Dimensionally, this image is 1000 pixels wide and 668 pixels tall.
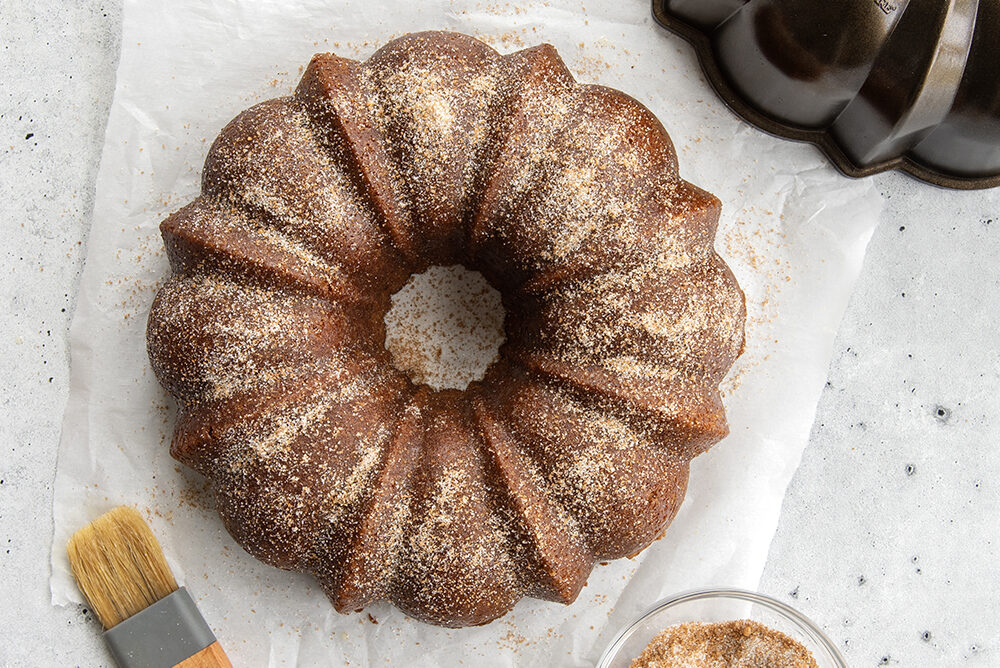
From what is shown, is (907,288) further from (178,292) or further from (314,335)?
(178,292)

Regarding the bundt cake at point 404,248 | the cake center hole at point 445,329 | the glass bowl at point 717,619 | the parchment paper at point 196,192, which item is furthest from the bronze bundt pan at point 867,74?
the glass bowl at point 717,619

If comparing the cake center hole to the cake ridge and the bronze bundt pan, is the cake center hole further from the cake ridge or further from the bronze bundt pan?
the bronze bundt pan

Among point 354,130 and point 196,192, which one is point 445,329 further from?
point 196,192

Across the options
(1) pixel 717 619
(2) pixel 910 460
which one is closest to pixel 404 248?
(1) pixel 717 619

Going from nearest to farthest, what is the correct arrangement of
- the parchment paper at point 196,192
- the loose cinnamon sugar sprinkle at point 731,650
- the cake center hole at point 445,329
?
the loose cinnamon sugar sprinkle at point 731,650 → the parchment paper at point 196,192 → the cake center hole at point 445,329

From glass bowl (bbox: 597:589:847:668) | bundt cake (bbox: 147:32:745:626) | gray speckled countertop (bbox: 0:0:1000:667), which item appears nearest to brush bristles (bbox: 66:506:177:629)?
bundt cake (bbox: 147:32:745:626)

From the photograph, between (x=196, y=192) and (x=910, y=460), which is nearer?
(x=196, y=192)

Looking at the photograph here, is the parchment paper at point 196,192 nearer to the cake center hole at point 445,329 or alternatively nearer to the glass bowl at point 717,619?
the glass bowl at point 717,619
